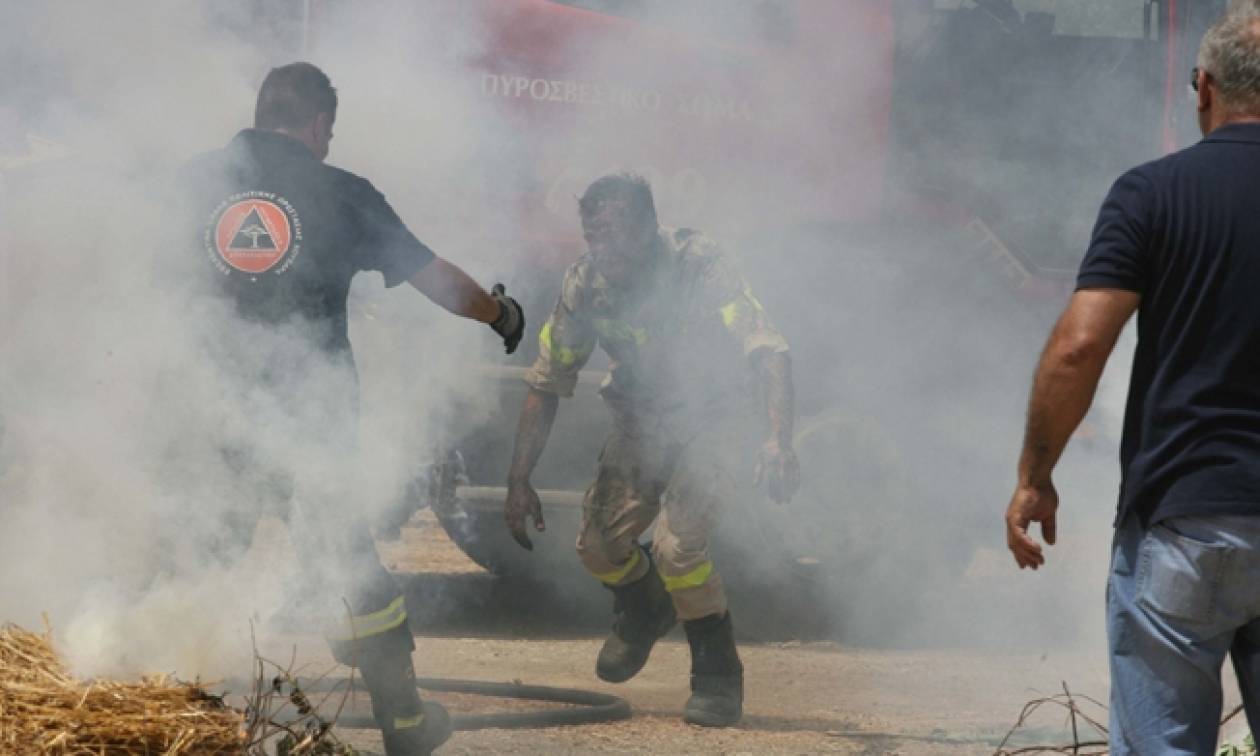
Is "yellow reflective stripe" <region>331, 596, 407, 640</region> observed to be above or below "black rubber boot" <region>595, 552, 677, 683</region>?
above

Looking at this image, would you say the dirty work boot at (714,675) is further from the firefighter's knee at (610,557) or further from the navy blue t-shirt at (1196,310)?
the navy blue t-shirt at (1196,310)

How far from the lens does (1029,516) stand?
8.00ft

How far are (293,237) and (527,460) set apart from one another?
1.21 m

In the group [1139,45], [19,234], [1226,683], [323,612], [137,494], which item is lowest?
[1226,683]

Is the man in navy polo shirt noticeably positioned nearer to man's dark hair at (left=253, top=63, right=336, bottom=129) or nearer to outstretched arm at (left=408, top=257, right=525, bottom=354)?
outstretched arm at (left=408, top=257, right=525, bottom=354)

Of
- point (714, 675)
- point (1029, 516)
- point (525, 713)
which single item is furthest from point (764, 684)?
point (1029, 516)

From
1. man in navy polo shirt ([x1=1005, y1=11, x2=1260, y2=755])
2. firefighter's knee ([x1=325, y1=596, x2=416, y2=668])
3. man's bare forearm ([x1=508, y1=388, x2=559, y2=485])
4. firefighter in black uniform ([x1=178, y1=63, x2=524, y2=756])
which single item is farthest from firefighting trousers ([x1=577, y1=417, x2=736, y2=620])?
man in navy polo shirt ([x1=1005, y1=11, x2=1260, y2=755])

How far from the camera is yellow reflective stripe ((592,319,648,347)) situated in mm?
4801

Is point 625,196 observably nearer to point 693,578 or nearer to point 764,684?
point 693,578

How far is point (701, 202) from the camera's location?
18.4 feet

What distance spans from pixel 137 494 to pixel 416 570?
312cm

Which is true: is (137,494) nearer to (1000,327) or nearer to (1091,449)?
(1000,327)

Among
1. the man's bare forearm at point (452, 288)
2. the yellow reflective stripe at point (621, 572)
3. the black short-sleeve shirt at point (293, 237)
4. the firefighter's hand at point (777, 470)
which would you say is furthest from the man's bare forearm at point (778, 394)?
the black short-sleeve shirt at point (293, 237)

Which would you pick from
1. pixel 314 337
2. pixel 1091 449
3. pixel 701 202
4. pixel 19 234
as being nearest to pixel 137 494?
pixel 314 337
